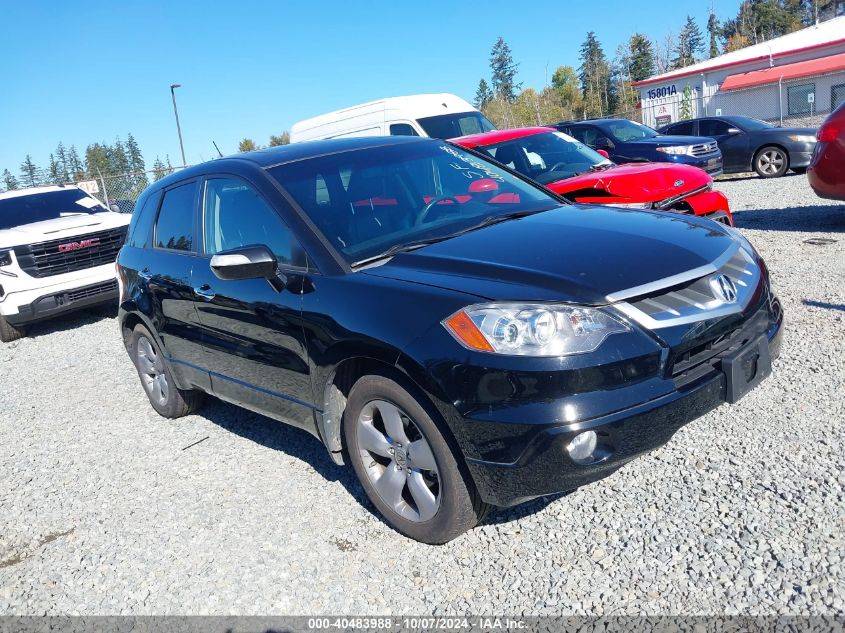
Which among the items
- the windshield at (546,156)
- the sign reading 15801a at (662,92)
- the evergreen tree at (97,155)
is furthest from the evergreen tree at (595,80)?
the windshield at (546,156)

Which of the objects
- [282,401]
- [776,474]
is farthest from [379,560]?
[776,474]

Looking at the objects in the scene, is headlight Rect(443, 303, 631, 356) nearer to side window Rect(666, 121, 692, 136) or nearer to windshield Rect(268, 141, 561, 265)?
windshield Rect(268, 141, 561, 265)

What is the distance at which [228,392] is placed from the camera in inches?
168

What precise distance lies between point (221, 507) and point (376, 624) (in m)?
1.46

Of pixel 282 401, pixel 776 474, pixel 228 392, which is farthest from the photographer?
pixel 228 392

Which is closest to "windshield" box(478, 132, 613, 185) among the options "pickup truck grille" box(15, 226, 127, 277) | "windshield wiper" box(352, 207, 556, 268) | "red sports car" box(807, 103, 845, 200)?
"red sports car" box(807, 103, 845, 200)

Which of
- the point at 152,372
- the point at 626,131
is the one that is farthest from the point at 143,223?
the point at 626,131

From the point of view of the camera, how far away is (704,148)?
1388 cm

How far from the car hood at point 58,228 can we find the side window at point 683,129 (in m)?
12.9

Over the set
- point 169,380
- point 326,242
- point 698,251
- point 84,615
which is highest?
point 326,242

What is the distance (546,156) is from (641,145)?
5648 millimetres

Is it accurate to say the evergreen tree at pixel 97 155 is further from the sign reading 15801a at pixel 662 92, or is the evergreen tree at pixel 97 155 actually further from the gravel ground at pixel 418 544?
the gravel ground at pixel 418 544

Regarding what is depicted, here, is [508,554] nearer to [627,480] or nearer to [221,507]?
[627,480]

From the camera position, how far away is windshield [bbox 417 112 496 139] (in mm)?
12820
